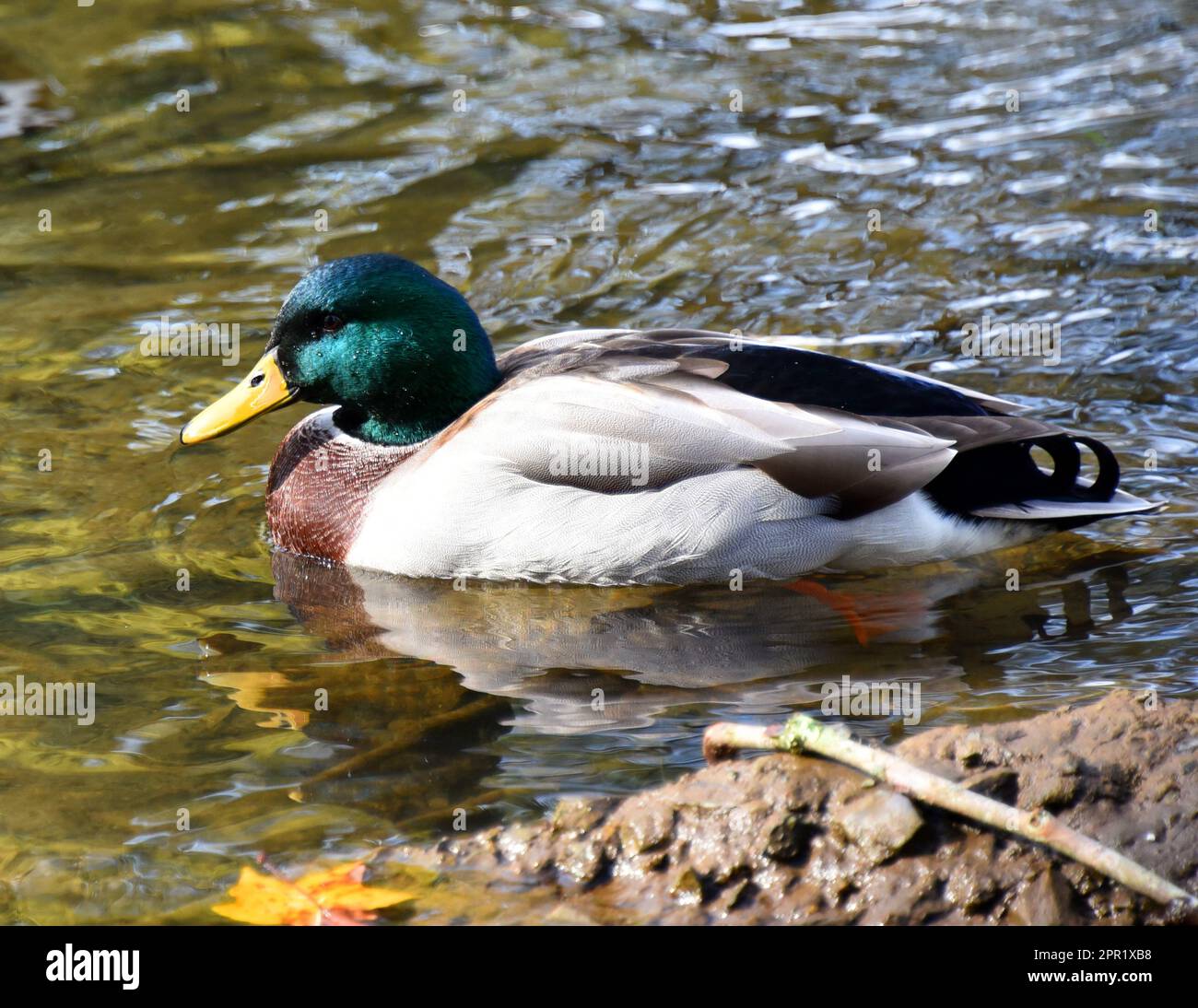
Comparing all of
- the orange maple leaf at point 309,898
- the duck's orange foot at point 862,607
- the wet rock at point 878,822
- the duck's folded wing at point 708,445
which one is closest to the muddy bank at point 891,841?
the wet rock at point 878,822

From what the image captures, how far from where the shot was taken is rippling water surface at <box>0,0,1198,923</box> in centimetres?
487

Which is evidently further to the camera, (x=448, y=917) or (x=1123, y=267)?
(x=1123, y=267)

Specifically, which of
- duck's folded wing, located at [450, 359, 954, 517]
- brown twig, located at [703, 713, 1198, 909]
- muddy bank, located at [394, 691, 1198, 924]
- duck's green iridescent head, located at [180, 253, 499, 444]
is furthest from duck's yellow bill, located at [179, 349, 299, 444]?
brown twig, located at [703, 713, 1198, 909]

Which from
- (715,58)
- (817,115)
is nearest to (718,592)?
(817,115)

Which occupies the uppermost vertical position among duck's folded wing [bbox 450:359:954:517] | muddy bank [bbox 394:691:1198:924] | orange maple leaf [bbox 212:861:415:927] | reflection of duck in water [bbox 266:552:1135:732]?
duck's folded wing [bbox 450:359:954:517]

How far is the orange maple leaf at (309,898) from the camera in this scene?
13.0 feet

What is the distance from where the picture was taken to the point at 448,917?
12.7ft

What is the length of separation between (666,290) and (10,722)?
4.39 metres

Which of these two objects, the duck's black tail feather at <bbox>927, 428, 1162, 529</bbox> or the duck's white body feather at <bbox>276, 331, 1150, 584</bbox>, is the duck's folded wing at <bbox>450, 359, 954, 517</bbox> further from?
the duck's black tail feather at <bbox>927, 428, 1162, 529</bbox>

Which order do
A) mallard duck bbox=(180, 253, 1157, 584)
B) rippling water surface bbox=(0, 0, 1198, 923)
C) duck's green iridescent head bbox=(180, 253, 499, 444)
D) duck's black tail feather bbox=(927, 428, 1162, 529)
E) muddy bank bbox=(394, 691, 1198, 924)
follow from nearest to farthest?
1. muddy bank bbox=(394, 691, 1198, 924)
2. rippling water surface bbox=(0, 0, 1198, 923)
3. mallard duck bbox=(180, 253, 1157, 584)
4. duck's black tail feather bbox=(927, 428, 1162, 529)
5. duck's green iridescent head bbox=(180, 253, 499, 444)

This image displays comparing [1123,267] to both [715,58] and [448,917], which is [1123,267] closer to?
[715,58]

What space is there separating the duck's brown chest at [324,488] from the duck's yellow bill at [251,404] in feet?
0.92

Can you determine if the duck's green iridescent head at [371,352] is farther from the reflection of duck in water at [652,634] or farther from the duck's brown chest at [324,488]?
the reflection of duck in water at [652,634]

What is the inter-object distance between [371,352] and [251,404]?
507 millimetres
